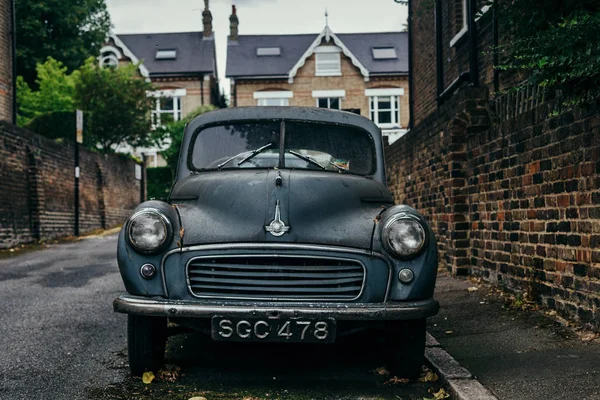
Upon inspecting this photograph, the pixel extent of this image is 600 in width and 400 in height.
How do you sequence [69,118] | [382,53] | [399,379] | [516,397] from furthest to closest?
1. [382,53]
2. [69,118]
3. [399,379]
4. [516,397]

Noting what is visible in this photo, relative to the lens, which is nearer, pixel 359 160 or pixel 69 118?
pixel 359 160

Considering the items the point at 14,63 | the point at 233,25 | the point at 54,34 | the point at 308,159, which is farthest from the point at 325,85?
the point at 308,159

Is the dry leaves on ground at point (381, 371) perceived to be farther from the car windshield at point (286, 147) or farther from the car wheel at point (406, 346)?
the car windshield at point (286, 147)

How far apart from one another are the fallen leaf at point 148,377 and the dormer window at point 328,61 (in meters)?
33.5

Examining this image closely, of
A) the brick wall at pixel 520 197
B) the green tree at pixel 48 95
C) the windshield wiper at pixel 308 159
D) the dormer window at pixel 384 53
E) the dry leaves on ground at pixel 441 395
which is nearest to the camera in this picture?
the dry leaves on ground at pixel 441 395

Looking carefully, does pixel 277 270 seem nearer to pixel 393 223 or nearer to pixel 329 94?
pixel 393 223

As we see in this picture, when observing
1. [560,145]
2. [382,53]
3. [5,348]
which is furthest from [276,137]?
[382,53]

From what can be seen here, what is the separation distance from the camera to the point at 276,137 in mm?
5074

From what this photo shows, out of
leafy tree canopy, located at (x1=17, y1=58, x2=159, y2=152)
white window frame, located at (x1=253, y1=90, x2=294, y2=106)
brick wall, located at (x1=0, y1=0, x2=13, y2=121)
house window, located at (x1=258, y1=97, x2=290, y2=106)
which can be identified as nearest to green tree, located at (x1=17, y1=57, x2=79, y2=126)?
leafy tree canopy, located at (x1=17, y1=58, x2=159, y2=152)

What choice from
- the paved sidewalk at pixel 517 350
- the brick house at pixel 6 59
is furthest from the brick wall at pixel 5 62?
the paved sidewalk at pixel 517 350

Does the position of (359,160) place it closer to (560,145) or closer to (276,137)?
(276,137)

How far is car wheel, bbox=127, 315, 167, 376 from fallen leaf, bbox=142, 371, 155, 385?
24mm

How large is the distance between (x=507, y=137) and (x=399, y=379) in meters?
3.08

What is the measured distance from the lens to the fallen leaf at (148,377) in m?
3.97
